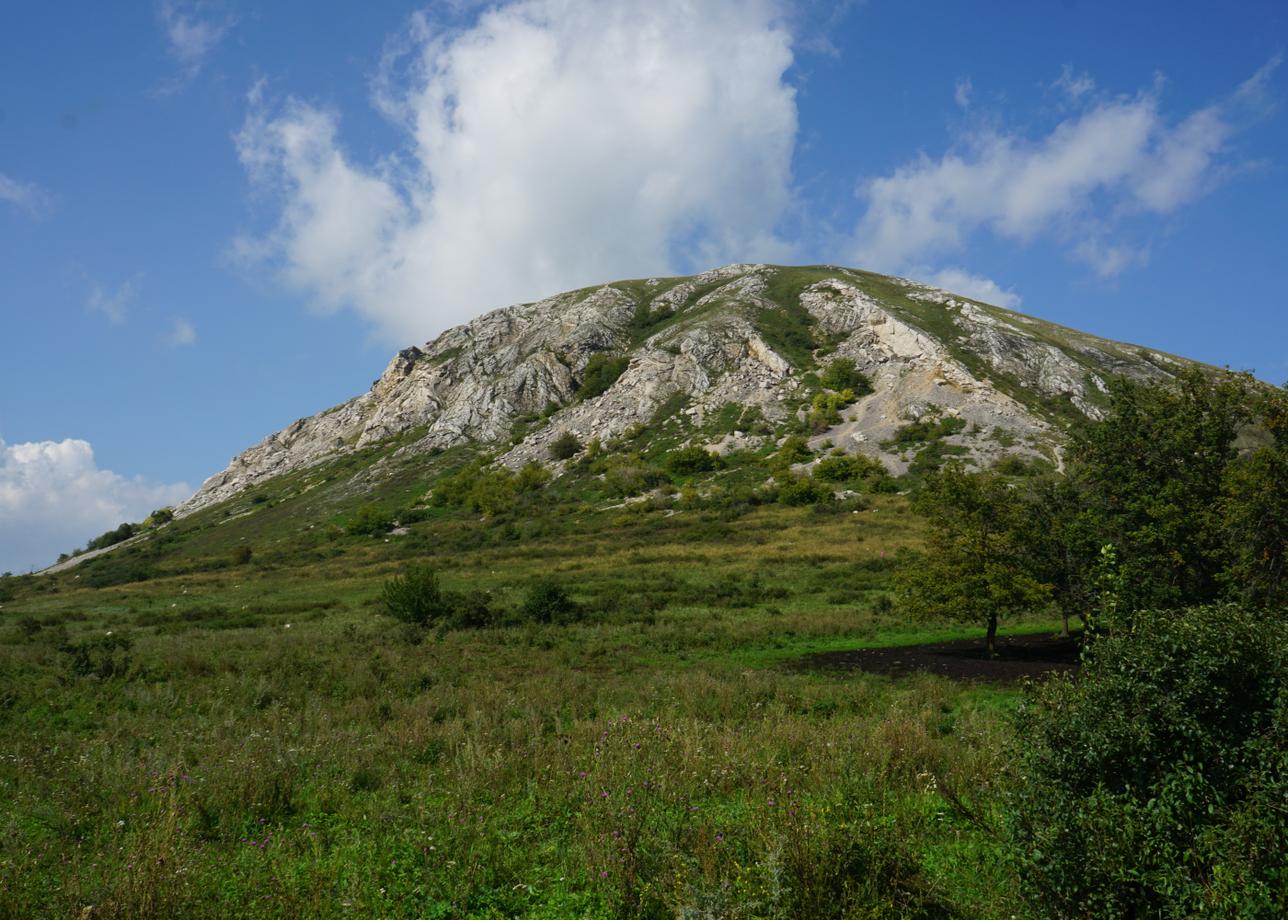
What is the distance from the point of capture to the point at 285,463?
140 metres

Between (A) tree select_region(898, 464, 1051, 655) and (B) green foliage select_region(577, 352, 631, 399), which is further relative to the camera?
(B) green foliage select_region(577, 352, 631, 399)

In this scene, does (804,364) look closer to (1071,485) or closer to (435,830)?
(1071,485)

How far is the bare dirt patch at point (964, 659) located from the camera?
72.5 feet

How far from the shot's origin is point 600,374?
122 m

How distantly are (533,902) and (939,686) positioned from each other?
46.7 feet

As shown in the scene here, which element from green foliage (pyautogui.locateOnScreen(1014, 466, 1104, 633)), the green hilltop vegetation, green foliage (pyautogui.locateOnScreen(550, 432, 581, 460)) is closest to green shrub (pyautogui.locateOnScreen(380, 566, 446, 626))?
the green hilltop vegetation

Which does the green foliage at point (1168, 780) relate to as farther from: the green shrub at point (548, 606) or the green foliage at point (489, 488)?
the green foliage at point (489, 488)

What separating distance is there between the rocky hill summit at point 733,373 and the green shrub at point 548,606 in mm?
57430

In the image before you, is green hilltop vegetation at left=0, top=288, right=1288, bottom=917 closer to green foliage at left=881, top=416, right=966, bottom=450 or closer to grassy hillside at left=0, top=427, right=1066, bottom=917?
grassy hillside at left=0, top=427, right=1066, bottom=917

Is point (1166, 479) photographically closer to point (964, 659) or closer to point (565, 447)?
point (964, 659)

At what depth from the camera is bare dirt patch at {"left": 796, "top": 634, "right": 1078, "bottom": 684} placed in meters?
22.1

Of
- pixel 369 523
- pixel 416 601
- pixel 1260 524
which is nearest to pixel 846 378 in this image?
pixel 369 523

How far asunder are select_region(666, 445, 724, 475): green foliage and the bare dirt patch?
62850mm

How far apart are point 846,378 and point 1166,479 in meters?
84.8
